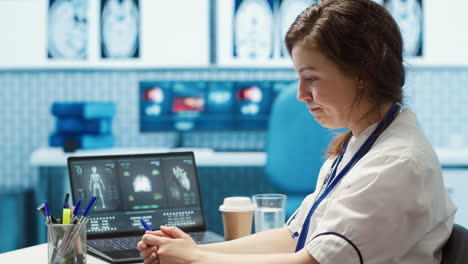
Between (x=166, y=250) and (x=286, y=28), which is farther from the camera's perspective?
(x=286, y=28)

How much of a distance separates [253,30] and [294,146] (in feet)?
3.27

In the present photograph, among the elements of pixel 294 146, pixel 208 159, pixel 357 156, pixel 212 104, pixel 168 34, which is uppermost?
Result: pixel 168 34

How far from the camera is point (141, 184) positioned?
1.54 metres

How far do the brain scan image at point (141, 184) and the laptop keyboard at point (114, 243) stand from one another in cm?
12

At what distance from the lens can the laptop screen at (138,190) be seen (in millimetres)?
1494

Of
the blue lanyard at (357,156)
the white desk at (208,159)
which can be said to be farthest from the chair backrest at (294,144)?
the blue lanyard at (357,156)

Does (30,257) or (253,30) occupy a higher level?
(253,30)

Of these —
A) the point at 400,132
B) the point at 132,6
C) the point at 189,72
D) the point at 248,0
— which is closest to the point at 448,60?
the point at 248,0

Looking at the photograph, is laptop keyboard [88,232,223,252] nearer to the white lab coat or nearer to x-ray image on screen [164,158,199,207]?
x-ray image on screen [164,158,199,207]

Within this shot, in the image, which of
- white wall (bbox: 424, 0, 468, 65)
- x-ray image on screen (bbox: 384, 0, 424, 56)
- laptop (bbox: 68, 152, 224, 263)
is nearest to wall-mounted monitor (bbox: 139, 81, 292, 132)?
x-ray image on screen (bbox: 384, 0, 424, 56)

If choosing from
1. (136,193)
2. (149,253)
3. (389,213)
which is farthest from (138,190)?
(389,213)

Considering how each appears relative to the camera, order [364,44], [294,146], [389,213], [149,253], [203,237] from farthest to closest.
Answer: [294,146] < [203,237] < [149,253] < [364,44] < [389,213]

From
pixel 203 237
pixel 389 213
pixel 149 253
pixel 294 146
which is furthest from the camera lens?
pixel 294 146

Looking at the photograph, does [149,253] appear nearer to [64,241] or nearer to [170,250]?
[170,250]
